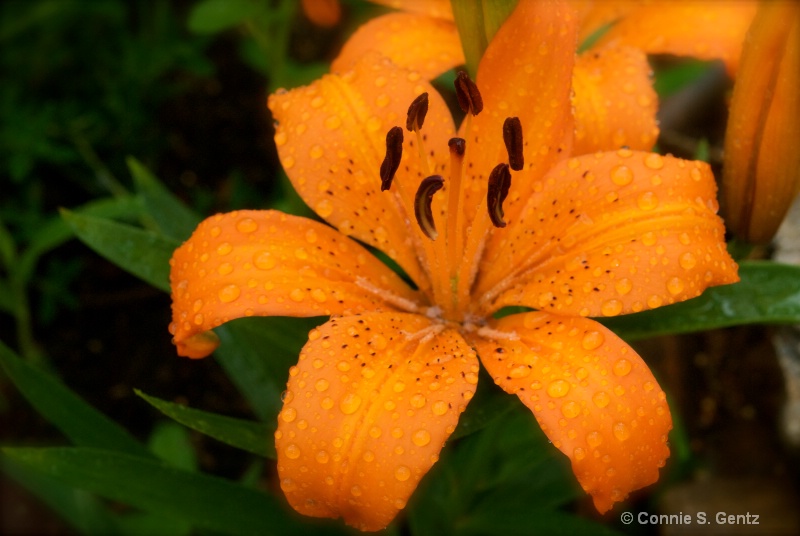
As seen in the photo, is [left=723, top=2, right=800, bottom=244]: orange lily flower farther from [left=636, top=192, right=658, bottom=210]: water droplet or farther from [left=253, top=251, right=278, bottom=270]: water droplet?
[left=253, top=251, right=278, bottom=270]: water droplet

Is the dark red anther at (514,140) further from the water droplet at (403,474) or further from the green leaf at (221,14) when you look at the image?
the green leaf at (221,14)

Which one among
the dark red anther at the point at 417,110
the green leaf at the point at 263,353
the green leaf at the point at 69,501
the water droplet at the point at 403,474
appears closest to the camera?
the water droplet at the point at 403,474

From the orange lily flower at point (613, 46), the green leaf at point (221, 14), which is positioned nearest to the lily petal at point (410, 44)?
the orange lily flower at point (613, 46)

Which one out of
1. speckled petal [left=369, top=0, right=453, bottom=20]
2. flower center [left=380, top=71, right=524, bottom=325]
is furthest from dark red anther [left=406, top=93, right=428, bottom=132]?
speckled petal [left=369, top=0, right=453, bottom=20]

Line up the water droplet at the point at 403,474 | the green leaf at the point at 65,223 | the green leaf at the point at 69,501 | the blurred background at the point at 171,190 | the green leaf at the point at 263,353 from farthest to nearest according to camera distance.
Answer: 1. the blurred background at the point at 171,190
2. the green leaf at the point at 65,223
3. the green leaf at the point at 69,501
4. the green leaf at the point at 263,353
5. the water droplet at the point at 403,474

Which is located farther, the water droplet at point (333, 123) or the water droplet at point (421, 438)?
the water droplet at point (333, 123)

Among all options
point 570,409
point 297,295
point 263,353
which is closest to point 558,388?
point 570,409
